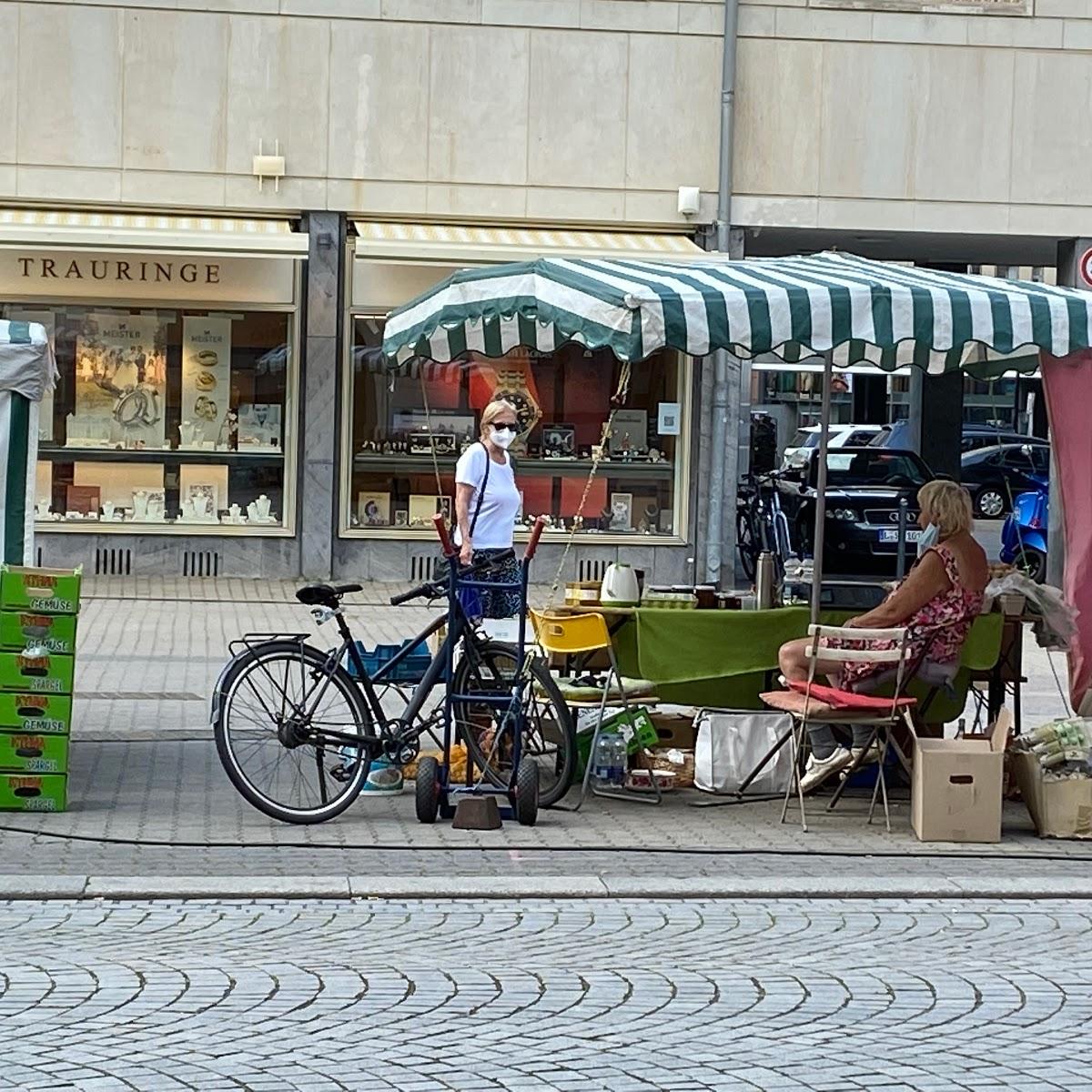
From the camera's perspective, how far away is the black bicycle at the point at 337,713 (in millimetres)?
8922

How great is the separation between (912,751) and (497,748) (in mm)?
2036

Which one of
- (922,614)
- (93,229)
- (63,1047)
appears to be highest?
(93,229)

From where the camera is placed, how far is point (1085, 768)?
9531 millimetres

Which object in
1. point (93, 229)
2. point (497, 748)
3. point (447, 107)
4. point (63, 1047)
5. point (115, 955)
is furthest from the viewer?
point (447, 107)

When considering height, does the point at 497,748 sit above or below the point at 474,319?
below

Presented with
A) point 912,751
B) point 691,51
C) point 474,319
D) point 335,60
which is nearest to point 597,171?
point 691,51

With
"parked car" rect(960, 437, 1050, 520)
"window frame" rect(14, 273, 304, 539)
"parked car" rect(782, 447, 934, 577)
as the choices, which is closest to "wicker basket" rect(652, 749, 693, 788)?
"window frame" rect(14, 273, 304, 539)

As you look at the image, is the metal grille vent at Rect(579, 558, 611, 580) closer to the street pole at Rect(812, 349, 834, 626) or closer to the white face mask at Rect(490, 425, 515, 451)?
the street pole at Rect(812, 349, 834, 626)

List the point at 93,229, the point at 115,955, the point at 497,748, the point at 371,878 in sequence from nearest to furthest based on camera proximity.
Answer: the point at 115,955 < the point at 371,878 < the point at 497,748 < the point at 93,229

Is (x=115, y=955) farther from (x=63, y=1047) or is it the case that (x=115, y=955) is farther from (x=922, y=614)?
(x=922, y=614)

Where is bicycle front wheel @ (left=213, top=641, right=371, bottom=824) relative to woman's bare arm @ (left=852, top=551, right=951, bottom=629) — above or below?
below

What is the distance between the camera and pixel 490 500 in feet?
34.7

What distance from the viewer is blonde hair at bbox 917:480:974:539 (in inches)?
387

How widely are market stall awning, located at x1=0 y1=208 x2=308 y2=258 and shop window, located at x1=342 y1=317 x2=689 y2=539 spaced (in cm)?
141
